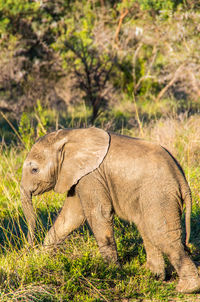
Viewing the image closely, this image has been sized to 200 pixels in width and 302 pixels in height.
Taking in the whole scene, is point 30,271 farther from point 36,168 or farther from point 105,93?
point 105,93

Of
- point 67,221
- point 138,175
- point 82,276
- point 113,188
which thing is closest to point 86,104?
point 67,221

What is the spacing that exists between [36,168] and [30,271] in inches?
37.8

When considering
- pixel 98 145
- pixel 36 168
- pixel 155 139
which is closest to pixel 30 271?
pixel 36 168

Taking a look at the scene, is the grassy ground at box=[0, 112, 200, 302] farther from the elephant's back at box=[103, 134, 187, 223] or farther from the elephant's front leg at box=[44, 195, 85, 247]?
the elephant's back at box=[103, 134, 187, 223]

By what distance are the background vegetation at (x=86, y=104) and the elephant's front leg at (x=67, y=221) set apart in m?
0.12

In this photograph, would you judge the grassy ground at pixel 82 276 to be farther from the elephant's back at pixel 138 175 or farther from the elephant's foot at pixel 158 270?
the elephant's back at pixel 138 175

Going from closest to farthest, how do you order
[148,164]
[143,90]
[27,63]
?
[148,164], [27,63], [143,90]

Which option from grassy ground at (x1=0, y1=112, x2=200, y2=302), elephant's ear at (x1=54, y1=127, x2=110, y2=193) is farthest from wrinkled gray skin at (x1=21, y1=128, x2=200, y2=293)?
grassy ground at (x1=0, y1=112, x2=200, y2=302)

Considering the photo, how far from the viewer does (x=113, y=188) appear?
12.9 ft

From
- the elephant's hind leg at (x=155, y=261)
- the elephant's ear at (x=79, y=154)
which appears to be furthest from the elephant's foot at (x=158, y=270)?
the elephant's ear at (x=79, y=154)

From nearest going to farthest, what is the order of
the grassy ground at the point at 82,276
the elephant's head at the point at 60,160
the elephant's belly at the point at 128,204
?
the grassy ground at the point at 82,276, the elephant's belly at the point at 128,204, the elephant's head at the point at 60,160

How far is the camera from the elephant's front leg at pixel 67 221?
4.35 m

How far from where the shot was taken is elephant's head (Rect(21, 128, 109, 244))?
4.03m

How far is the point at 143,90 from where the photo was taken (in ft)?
48.9
